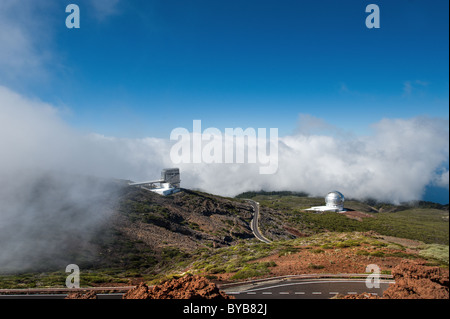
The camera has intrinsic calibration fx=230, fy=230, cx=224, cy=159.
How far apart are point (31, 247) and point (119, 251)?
8866 millimetres

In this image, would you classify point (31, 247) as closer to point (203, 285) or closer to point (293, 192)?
point (203, 285)

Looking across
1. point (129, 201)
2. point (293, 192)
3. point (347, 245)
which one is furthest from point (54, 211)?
point (293, 192)

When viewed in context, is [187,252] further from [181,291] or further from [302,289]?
[181,291]

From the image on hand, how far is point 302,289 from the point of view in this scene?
37.4ft

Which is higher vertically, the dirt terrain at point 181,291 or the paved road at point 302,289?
the dirt terrain at point 181,291

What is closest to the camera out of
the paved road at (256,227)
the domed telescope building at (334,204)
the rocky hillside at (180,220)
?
the rocky hillside at (180,220)

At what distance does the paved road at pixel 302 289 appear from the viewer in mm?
10742

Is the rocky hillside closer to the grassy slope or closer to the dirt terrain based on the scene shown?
the grassy slope

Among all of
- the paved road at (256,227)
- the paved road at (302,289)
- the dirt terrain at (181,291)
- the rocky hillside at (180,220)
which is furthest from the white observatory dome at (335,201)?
the dirt terrain at (181,291)

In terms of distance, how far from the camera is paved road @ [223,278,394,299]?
1074 cm

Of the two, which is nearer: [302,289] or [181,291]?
[181,291]

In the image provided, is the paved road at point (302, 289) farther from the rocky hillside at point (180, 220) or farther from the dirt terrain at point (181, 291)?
the rocky hillside at point (180, 220)

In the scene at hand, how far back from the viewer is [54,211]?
33781mm

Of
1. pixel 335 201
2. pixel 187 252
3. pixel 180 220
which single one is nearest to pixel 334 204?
pixel 335 201
